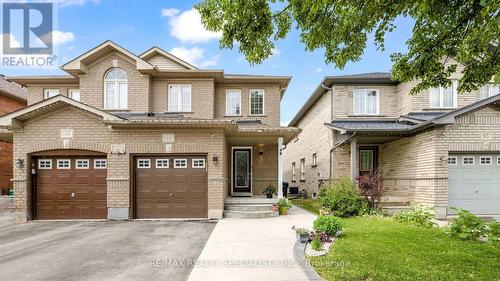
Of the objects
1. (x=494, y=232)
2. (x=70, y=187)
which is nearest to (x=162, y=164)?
(x=70, y=187)

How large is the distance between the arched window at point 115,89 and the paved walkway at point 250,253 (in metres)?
8.13

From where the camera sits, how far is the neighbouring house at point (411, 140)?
11805 millimetres

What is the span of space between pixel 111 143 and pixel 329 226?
874 cm

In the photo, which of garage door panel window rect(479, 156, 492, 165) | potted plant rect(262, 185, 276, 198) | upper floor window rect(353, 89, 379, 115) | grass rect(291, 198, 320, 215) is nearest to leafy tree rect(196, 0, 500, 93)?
garage door panel window rect(479, 156, 492, 165)

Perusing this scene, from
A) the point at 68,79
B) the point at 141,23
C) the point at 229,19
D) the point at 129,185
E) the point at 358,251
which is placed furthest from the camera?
the point at 68,79

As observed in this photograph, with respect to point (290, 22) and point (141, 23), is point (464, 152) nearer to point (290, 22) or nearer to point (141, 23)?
point (290, 22)

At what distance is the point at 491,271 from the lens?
530 cm

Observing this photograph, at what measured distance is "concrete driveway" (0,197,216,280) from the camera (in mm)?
5527

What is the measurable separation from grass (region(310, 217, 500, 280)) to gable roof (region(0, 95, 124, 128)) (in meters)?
9.01

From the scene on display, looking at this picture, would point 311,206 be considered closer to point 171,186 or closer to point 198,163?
point 198,163

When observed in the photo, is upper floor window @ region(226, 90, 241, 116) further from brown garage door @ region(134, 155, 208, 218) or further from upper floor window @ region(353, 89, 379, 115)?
upper floor window @ region(353, 89, 379, 115)

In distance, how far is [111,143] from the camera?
11.5 m

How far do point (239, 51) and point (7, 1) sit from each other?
468 inches

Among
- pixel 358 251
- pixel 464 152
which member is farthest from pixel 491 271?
pixel 464 152
